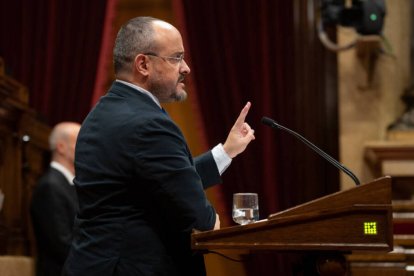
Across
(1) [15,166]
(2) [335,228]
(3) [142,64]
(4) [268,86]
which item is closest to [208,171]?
(3) [142,64]

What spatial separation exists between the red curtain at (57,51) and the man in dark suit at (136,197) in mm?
3802

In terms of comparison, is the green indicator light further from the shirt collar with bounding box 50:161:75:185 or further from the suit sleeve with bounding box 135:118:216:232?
the shirt collar with bounding box 50:161:75:185

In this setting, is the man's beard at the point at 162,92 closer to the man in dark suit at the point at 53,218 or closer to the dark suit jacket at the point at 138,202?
Answer: the dark suit jacket at the point at 138,202

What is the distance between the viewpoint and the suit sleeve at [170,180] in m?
2.31

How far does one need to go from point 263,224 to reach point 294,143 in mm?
3841

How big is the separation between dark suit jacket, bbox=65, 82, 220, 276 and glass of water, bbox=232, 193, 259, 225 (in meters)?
0.24

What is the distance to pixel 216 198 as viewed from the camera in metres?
6.12

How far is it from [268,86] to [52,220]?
86.1 inches

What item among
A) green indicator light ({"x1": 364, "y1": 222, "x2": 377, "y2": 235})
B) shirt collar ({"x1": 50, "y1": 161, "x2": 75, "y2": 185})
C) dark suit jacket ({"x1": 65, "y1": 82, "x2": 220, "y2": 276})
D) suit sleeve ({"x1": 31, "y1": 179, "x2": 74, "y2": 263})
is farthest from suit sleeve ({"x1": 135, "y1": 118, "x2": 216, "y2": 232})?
shirt collar ({"x1": 50, "y1": 161, "x2": 75, "y2": 185})

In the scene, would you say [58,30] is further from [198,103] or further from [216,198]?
[216,198]

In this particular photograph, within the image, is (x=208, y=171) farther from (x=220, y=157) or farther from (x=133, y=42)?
(x=133, y=42)

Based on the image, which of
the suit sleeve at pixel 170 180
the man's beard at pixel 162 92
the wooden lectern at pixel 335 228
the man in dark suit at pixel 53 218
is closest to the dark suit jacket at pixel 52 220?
the man in dark suit at pixel 53 218

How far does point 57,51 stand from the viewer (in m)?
6.32

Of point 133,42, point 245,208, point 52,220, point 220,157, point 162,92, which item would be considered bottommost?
point 52,220
